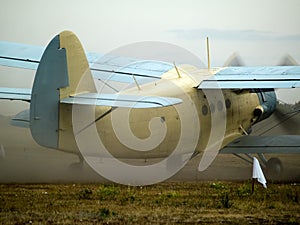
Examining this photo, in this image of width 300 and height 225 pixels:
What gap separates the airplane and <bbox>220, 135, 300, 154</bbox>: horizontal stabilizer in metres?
0.03

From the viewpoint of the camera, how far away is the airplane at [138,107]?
14734 millimetres

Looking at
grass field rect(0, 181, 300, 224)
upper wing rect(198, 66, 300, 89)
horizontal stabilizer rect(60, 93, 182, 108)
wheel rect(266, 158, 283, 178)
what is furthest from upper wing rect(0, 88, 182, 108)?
wheel rect(266, 158, 283, 178)

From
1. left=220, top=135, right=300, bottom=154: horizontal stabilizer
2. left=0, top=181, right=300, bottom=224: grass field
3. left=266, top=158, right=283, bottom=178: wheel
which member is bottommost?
left=266, top=158, right=283, bottom=178: wheel

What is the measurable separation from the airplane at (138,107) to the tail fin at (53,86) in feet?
0.07

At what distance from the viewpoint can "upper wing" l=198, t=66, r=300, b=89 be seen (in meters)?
18.0

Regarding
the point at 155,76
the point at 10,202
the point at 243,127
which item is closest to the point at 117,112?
the point at 155,76

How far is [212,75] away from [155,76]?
1535 mm

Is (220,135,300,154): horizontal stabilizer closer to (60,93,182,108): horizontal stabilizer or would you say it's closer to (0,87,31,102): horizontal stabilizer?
(60,93,182,108): horizontal stabilizer

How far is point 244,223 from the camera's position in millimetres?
10867

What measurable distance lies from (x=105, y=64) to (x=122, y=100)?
5.80 metres

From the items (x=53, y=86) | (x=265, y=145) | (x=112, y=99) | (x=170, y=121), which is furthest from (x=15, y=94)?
(x=265, y=145)

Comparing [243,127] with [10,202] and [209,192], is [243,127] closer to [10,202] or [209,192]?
[209,192]

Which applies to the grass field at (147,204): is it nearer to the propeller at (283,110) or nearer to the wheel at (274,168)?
the wheel at (274,168)

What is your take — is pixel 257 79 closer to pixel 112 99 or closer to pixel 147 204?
pixel 112 99
